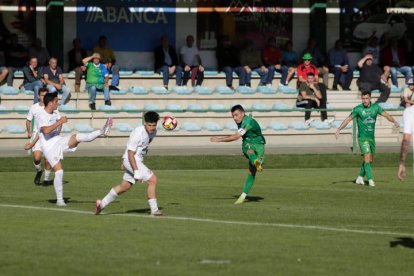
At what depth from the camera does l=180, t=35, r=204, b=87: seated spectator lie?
3894 cm

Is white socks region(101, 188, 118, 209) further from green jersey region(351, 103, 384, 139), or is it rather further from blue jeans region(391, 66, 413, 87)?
blue jeans region(391, 66, 413, 87)

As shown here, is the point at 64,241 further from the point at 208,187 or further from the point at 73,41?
the point at 73,41

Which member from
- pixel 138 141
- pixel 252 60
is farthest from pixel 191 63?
pixel 138 141

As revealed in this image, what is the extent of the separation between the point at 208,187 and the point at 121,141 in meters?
9.58

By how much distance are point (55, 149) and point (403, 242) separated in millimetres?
7683

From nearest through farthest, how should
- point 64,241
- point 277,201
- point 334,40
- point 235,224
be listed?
1. point 64,241
2. point 235,224
3. point 277,201
4. point 334,40

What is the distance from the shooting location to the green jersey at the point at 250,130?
2055 centimetres

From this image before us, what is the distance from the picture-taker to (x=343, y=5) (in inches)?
1746

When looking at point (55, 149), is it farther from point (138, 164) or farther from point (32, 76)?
point (32, 76)

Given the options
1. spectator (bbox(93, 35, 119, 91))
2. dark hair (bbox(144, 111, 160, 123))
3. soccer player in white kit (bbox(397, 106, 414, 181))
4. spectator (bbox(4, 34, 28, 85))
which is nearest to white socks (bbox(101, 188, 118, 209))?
dark hair (bbox(144, 111, 160, 123))

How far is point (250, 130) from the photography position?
68.2 ft

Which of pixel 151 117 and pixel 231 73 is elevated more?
pixel 231 73

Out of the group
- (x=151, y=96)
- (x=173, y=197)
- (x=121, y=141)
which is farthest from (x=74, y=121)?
(x=173, y=197)

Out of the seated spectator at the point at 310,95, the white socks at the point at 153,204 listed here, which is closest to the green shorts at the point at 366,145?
the white socks at the point at 153,204
